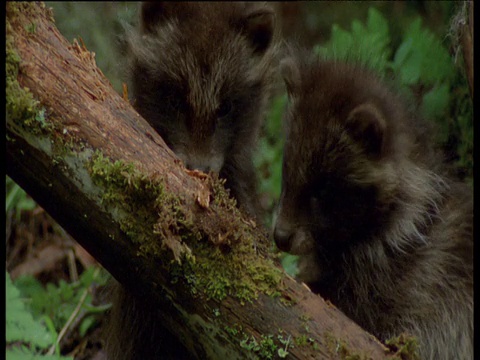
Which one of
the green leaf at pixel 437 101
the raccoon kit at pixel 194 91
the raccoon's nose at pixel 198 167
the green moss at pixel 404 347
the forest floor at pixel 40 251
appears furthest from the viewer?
the forest floor at pixel 40 251

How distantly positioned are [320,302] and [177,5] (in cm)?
220

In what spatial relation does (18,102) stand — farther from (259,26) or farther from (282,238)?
(259,26)

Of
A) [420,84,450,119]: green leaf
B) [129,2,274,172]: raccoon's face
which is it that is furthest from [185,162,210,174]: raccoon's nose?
[420,84,450,119]: green leaf

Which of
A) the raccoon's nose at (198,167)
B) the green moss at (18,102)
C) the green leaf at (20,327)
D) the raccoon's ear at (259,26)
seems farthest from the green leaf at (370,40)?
the green leaf at (20,327)

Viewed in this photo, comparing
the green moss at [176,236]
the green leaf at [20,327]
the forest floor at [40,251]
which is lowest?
the green leaf at [20,327]

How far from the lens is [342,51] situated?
5.25 m

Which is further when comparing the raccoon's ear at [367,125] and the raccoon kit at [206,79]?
the raccoon kit at [206,79]

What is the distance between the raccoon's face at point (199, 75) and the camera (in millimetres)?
4254

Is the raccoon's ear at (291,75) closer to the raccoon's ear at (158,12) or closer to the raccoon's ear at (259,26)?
the raccoon's ear at (259,26)

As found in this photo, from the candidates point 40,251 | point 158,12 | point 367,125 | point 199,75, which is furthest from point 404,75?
point 40,251

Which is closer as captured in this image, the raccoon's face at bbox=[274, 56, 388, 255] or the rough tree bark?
the rough tree bark

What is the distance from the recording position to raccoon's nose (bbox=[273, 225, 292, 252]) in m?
3.96

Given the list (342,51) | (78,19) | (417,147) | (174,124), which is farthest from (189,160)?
(78,19)

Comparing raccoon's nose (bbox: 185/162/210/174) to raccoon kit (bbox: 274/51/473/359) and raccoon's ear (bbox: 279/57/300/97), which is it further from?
raccoon's ear (bbox: 279/57/300/97)
